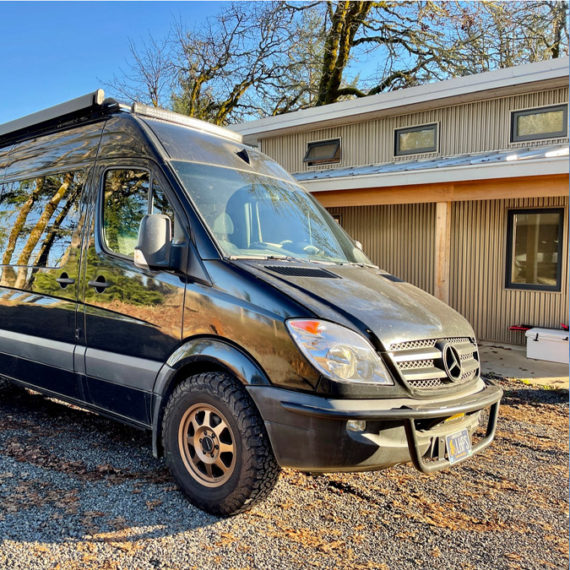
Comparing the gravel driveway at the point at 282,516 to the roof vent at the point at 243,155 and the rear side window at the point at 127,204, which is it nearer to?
the rear side window at the point at 127,204

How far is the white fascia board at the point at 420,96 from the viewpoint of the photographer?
A: 8.70 metres

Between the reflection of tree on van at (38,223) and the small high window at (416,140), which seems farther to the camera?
the small high window at (416,140)

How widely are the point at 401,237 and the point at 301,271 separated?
27.0 feet

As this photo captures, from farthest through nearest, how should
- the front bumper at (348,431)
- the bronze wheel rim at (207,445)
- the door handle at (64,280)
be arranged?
1. the door handle at (64,280)
2. the bronze wheel rim at (207,445)
3. the front bumper at (348,431)

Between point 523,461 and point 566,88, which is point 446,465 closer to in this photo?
point 523,461

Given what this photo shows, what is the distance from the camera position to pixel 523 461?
4.23 metres

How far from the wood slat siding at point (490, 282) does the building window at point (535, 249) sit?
0.36 feet

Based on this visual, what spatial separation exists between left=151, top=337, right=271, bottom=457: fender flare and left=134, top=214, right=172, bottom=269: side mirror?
0.53 m

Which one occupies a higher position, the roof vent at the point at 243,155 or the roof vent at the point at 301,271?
the roof vent at the point at 243,155

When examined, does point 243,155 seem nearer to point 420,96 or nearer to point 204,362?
point 204,362

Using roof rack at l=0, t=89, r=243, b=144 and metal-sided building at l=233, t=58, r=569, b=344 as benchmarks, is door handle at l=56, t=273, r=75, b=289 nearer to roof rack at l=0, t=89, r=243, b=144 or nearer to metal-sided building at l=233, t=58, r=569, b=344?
roof rack at l=0, t=89, r=243, b=144

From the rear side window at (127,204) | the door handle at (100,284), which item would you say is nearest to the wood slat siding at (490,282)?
the rear side window at (127,204)

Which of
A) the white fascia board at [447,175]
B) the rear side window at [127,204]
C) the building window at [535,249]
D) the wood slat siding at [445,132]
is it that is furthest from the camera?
the wood slat siding at [445,132]

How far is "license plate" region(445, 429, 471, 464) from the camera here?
2.94 m
